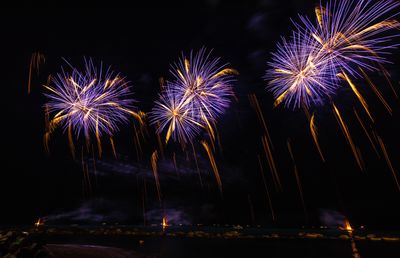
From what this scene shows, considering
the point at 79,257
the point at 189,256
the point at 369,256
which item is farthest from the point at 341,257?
the point at 79,257

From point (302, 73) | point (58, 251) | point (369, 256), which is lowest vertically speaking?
point (369, 256)

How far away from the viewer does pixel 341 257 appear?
65.7m

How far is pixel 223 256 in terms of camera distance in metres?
63.5

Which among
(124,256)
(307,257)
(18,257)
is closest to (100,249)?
(124,256)

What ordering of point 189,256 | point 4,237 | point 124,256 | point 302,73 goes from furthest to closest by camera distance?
point 189,256 < point 124,256 < point 302,73 < point 4,237

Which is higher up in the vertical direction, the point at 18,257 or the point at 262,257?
the point at 18,257

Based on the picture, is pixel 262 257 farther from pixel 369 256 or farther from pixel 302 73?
pixel 302 73

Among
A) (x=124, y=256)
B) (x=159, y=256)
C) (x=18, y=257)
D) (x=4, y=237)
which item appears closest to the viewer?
(x=18, y=257)

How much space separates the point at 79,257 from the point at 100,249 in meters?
6.20

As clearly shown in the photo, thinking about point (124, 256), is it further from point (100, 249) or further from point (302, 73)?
point (302, 73)

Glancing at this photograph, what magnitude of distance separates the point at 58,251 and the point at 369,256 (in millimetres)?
70614

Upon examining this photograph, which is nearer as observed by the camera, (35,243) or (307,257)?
(35,243)

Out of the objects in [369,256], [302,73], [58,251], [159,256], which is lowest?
[369,256]

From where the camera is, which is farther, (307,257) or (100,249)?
(307,257)
